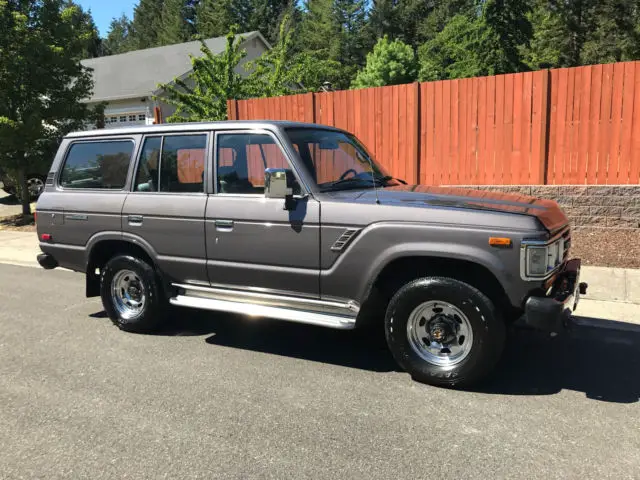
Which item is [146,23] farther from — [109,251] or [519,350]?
[519,350]

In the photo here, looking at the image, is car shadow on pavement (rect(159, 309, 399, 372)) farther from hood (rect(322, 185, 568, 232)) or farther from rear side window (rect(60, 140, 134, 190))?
rear side window (rect(60, 140, 134, 190))

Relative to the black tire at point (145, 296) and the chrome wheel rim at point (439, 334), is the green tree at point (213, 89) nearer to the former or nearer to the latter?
the black tire at point (145, 296)

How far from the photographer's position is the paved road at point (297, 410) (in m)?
2.95

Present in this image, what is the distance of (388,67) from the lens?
38844 millimetres

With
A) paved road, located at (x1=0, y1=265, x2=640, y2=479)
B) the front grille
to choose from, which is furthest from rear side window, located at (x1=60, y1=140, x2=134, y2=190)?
the front grille

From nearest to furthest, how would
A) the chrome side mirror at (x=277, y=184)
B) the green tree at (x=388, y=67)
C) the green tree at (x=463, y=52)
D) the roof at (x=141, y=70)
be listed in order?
1. the chrome side mirror at (x=277, y=184)
2. the roof at (x=141, y=70)
3. the green tree at (x=463, y=52)
4. the green tree at (x=388, y=67)

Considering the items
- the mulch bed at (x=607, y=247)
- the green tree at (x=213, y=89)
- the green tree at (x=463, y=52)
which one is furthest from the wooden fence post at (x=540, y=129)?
the green tree at (x=463, y=52)

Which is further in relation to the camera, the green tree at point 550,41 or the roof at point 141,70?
the green tree at point 550,41

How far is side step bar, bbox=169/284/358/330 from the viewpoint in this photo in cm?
414

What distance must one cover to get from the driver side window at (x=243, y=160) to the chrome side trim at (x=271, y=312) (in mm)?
996

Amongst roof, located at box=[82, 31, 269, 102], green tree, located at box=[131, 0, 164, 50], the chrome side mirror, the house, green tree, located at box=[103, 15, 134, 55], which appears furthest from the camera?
green tree, located at box=[103, 15, 134, 55]

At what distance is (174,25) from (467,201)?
6737 centimetres

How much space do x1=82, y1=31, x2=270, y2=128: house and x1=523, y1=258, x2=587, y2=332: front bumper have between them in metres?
22.1

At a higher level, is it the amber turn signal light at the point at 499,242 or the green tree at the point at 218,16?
the green tree at the point at 218,16
